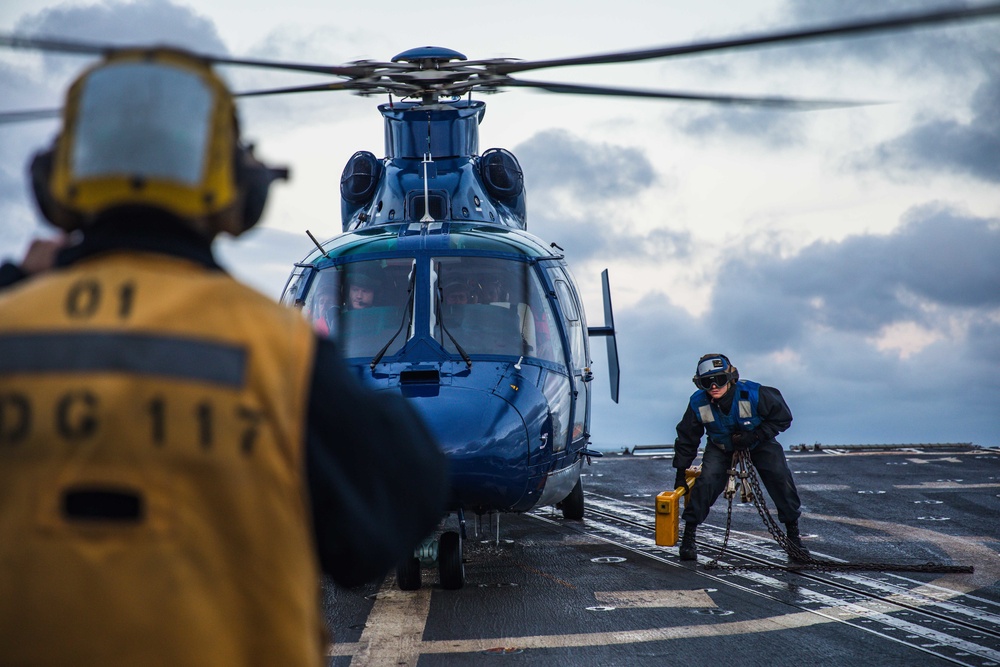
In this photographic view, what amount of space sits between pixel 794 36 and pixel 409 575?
5060 millimetres

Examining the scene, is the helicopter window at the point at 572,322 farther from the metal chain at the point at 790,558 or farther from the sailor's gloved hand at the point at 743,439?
the metal chain at the point at 790,558

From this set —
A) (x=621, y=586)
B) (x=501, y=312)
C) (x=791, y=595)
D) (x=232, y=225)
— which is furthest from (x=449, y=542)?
(x=232, y=225)

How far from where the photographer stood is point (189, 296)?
1830 millimetres

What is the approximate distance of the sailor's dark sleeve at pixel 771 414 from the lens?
9062mm

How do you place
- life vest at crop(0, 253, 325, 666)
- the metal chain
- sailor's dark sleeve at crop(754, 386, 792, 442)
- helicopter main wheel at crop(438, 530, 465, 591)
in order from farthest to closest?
sailor's dark sleeve at crop(754, 386, 792, 442), the metal chain, helicopter main wheel at crop(438, 530, 465, 591), life vest at crop(0, 253, 325, 666)

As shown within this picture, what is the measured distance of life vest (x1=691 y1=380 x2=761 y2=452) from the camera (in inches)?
356

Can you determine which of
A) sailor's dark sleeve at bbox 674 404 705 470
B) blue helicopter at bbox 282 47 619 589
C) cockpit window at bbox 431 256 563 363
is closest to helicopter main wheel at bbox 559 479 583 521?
blue helicopter at bbox 282 47 619 589

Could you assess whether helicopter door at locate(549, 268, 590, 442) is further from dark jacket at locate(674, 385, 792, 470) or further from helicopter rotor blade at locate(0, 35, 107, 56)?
helicopter rotor blade at locate(0, 35, 107, 56)

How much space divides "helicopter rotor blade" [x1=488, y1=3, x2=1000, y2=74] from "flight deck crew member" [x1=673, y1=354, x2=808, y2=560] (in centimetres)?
340

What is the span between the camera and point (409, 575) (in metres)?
7.56

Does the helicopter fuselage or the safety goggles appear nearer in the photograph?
the helicopter fuselage

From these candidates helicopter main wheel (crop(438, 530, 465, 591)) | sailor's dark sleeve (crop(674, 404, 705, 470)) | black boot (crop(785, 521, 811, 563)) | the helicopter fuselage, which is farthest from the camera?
sailor's dark sleeve (crop(674, 404, 705, 470))

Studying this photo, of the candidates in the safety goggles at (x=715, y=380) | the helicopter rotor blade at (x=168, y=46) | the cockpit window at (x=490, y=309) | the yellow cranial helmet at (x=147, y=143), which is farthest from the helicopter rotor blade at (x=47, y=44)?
the safety goggles at (x=715, y=380)

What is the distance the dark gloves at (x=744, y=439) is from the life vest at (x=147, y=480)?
7.65m
